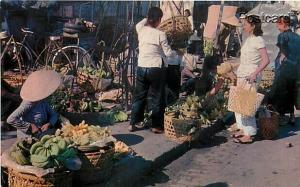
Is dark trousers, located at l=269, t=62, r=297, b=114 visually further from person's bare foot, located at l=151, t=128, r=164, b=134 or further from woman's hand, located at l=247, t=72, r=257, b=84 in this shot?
person's bare foot, located at l=151, t=128, r=164, b=134

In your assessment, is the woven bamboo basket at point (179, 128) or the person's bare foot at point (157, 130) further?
the person's bare foot at point (157, 130)

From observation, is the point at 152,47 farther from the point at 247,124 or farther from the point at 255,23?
the point at 247,124

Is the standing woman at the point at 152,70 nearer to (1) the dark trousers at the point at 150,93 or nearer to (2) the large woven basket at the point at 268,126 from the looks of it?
(1) the dark trousers at the point at 150,93

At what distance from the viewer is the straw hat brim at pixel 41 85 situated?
17.2ft

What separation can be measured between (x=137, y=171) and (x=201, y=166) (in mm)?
1116

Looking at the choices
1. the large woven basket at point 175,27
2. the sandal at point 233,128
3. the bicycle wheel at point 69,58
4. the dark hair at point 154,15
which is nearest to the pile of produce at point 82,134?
the dark hair at point 154,15

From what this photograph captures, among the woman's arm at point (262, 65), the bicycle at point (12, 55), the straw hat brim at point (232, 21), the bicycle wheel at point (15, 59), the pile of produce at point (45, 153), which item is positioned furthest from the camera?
the straw hat brim at point (232, 21)

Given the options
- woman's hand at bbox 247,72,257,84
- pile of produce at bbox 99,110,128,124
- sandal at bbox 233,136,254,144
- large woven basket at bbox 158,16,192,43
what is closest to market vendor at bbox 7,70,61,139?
pile of produce at bbox 99,110,128,124

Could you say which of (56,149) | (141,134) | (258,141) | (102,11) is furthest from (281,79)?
(56,149)

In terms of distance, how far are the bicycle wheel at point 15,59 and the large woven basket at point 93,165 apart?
4.44 m

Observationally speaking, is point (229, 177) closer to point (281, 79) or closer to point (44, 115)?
point (44, 115)

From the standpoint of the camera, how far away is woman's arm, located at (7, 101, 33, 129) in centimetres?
522

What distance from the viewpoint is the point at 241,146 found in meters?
7.46

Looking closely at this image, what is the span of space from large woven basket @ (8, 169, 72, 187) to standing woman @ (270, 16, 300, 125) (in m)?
5.32
